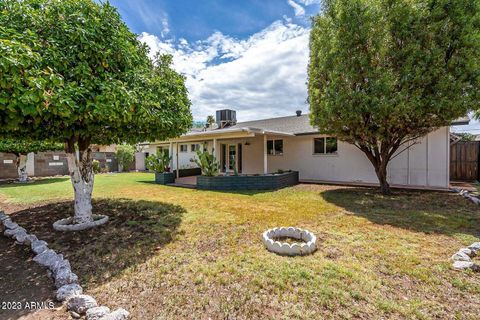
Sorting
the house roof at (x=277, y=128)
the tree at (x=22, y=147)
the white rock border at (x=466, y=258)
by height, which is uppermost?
the house roof at (x=277, y=128)

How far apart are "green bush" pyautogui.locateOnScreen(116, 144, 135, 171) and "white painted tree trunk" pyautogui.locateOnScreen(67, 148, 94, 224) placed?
17505mm

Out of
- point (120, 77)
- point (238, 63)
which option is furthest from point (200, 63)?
point (120, 77)

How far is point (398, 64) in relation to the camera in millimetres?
7691

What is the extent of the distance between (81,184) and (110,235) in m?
1.61

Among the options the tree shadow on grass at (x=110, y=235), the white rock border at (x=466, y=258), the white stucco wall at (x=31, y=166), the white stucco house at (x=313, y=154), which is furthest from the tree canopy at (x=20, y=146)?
the white rock border at (x=466, y=258)

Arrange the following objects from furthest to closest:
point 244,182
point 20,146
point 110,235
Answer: point 20,146, point 244,182, point 110,235

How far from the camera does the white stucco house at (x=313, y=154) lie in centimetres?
1034

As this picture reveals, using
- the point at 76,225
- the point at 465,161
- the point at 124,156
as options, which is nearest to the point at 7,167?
the point at 124,156

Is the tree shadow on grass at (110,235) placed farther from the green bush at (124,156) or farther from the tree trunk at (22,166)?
the green bush at (124,156)

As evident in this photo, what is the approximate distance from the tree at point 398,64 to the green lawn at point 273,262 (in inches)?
118

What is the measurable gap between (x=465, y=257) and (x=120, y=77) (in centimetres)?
692

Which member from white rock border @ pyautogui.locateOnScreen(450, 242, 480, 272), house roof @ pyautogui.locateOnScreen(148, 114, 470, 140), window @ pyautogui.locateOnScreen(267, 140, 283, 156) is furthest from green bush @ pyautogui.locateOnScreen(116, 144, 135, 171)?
white rock border @ pyautogui.locateOnScreen(450, 242, 480, 272)

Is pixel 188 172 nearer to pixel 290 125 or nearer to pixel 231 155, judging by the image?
pixel 231 155

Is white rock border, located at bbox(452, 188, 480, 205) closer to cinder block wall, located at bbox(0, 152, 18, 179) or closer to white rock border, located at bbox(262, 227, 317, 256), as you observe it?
white rock border, located at bbox(262, 227, 317, 256)
